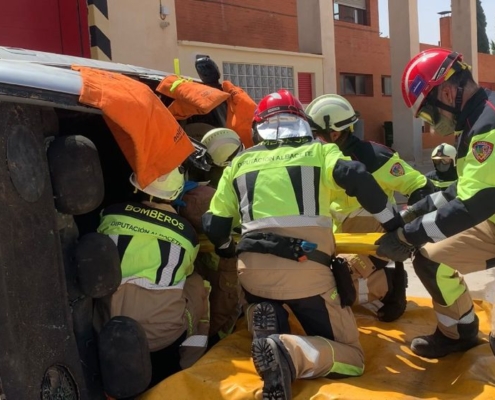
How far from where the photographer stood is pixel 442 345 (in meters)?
3.35

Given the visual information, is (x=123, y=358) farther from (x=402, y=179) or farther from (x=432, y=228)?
(x=402, y=179)

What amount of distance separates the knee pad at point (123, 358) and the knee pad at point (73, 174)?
0.51 m

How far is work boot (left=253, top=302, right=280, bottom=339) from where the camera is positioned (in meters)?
2.97

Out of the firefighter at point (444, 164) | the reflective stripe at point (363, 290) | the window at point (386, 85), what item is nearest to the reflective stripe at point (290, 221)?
the reflective stripe at point (363, 290)

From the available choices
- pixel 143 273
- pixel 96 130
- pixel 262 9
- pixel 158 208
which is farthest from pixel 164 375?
pixel 262 9

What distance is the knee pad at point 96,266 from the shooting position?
2.48m

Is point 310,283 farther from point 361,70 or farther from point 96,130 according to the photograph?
point 361,70

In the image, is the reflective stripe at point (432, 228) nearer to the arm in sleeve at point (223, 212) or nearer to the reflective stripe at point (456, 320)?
the reflective stripe at point (456, 320)

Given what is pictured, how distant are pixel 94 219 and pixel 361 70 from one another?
1620cm

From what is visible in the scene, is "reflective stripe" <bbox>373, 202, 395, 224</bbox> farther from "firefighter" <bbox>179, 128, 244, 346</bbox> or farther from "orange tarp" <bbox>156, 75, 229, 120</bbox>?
"orange tarp" <bbox>156, 75, 229, 120</bbox>

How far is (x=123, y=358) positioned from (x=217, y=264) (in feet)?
4.95

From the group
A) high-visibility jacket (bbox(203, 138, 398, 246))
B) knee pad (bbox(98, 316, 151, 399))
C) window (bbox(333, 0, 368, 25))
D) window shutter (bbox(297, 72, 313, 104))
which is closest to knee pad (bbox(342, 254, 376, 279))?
high-visibility jacket (bbox(203, 138, 398, 246))

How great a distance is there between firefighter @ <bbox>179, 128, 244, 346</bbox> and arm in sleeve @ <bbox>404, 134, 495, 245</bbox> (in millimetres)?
1285

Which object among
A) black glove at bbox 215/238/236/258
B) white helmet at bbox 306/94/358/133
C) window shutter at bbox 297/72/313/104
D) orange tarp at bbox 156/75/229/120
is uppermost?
window shutter at bbox 297/72/313/104
